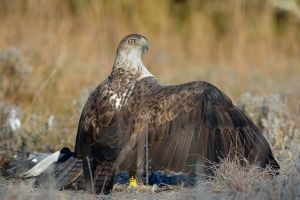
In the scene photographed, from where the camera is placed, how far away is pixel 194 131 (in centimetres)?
628

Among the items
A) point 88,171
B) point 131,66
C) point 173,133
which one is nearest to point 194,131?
point 173,133

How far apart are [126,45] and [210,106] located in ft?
4.10

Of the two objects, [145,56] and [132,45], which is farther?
[145,56]

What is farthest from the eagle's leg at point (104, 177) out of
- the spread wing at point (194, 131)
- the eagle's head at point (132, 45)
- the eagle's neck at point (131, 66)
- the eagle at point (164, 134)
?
the eagle's head at point (132, 45)

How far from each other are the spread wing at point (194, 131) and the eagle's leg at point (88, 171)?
41 cm

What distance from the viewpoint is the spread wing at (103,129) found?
636 centimetres

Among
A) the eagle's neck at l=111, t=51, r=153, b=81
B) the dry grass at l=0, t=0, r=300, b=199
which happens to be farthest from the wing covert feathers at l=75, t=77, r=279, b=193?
the eagle's neck at l=111, t=51, r=153, b=81

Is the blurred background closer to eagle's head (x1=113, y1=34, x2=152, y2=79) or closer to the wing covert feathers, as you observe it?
the wing covert feathers

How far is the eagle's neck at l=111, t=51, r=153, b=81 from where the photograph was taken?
697 centimetres

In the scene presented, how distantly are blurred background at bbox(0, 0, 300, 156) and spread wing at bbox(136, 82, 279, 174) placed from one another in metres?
1.47

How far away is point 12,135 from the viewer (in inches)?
344

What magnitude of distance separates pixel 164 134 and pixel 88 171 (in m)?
0.67

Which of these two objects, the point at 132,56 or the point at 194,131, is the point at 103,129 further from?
the point at 132,56

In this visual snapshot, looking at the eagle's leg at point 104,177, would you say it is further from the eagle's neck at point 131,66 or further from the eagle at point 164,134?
the eagle's neck at point 131,66
